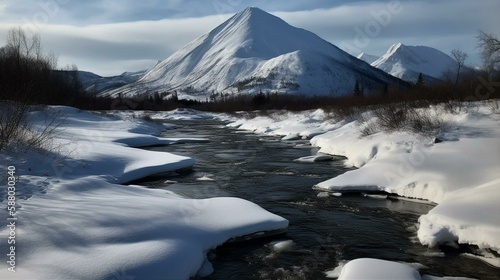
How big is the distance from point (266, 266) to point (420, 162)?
8.93 metres

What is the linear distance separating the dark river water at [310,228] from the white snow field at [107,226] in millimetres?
691

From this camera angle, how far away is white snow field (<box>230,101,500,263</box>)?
8.70 m

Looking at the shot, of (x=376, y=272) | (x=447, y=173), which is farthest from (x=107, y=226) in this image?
(x=447, y=173)

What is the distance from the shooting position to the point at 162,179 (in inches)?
647

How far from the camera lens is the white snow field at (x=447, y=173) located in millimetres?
8695

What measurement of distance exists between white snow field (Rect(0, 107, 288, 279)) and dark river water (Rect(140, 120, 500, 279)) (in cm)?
69

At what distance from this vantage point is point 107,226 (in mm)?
7539

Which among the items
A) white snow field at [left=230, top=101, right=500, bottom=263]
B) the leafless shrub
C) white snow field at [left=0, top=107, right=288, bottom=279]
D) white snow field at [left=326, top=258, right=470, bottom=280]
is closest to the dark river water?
white snow field at [left=326, top=258, right=470, bottom=280]

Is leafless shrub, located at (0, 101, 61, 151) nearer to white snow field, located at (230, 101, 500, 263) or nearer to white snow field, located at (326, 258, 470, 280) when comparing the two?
white snow field, located at (326, 258, 470, 280)

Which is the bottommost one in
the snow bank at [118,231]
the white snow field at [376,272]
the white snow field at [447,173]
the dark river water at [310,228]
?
the dark river water at [310,228]

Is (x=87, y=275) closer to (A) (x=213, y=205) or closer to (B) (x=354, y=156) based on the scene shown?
(A) (x=213, y=205)

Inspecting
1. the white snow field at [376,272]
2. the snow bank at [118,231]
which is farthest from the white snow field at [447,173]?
the snow bank at [118,231]

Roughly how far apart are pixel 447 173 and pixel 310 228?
573cm

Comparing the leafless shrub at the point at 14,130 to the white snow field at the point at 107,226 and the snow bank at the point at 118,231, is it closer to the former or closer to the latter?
the white snow field at the point at 107,226
